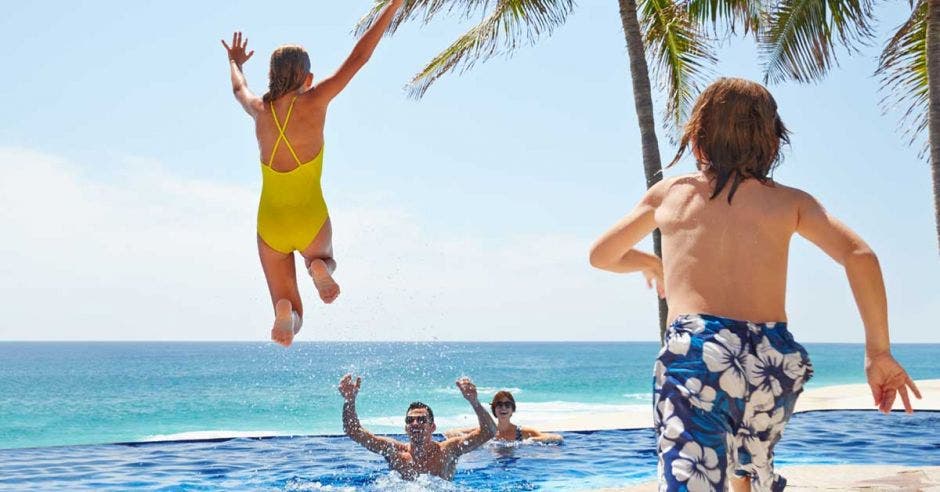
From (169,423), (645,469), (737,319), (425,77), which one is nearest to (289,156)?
(737,319)

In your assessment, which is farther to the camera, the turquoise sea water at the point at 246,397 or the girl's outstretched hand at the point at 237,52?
the turquoise sea water at the point at 246,397

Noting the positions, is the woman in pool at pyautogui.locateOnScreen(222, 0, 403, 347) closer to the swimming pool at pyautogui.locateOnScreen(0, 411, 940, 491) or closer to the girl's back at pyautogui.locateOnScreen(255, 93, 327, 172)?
the girl's back at pyautogui.locateOnScreen(255, 93, 327, 172)

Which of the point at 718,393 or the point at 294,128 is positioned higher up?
the point at 294,128

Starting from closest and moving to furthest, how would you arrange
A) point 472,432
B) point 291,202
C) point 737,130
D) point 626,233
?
point 737,130
point 626,233
point 291,202
point 472,432

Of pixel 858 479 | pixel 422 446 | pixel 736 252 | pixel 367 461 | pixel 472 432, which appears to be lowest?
pixel 367 461

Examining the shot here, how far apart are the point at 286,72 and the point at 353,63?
38 cm

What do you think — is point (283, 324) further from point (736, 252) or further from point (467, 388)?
point (736, 252)

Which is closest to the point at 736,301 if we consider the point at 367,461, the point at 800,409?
the point at 367,461

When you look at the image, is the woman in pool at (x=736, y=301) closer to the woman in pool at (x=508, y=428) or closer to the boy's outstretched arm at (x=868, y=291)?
the boy's outstretched arm at (x=868, y=291)

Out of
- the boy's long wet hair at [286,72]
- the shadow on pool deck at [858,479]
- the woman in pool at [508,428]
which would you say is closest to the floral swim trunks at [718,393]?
the boy's long wet hair at [286,72]

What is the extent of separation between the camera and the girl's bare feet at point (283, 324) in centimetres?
558

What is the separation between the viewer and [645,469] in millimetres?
11570

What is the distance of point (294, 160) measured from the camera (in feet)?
17.9

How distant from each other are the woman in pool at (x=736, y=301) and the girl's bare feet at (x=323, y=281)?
2773 mm
